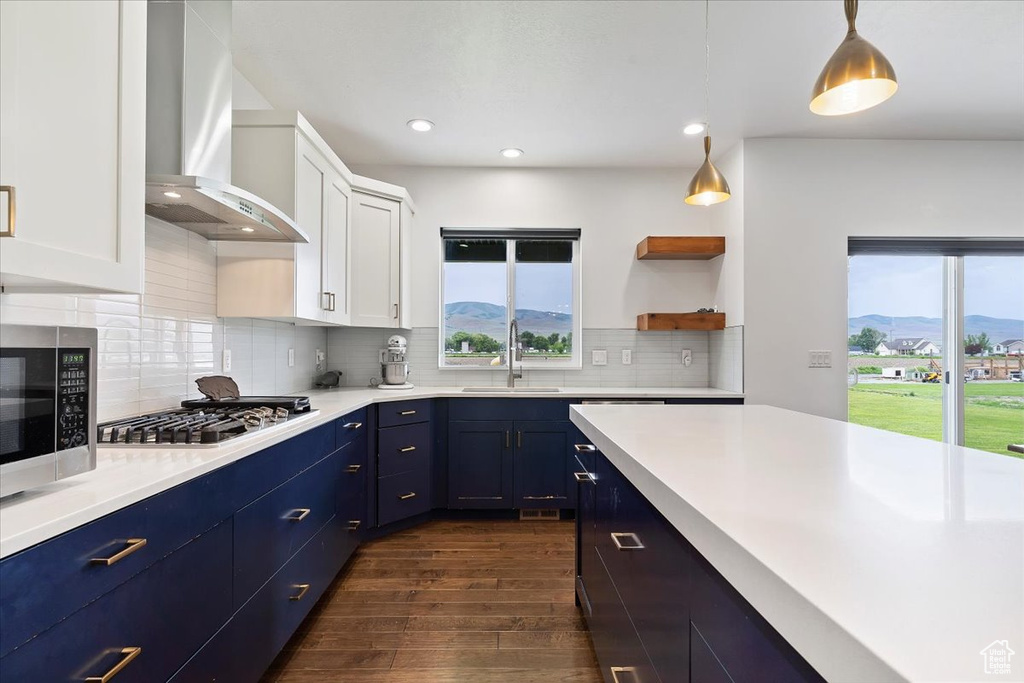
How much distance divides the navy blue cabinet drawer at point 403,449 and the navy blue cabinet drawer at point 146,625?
1586mm

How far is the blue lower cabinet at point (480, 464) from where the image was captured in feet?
11.2

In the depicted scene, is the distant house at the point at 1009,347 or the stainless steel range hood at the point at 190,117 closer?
the stainless steel range hood at the point at 190,117

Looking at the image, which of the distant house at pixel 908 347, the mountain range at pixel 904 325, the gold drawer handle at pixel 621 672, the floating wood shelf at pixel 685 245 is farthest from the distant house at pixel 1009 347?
the gold drawer handle at pixel 621 672

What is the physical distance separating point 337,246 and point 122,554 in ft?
7.53

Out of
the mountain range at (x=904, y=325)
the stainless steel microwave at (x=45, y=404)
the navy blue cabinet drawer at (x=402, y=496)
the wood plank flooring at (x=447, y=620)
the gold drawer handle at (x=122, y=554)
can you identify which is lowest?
the wood plank flooring at (x=447, y=620)

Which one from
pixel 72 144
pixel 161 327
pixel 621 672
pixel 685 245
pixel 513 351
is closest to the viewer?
pixel 72 144

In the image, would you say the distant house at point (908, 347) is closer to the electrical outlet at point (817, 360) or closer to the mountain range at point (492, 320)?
the electrical outlet at point (817, 360)

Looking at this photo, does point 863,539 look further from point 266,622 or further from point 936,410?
point 936,410

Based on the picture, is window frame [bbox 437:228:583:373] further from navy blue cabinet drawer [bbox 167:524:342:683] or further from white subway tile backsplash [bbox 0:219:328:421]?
navy blue cabinet drawer [bbox 167:524:342:683]

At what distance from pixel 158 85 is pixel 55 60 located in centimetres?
79

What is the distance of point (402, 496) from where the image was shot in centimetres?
311

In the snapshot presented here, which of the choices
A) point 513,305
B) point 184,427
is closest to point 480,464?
point 513,305

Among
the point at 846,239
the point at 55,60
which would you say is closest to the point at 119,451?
the point at 55,60

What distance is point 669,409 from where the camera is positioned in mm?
2004
